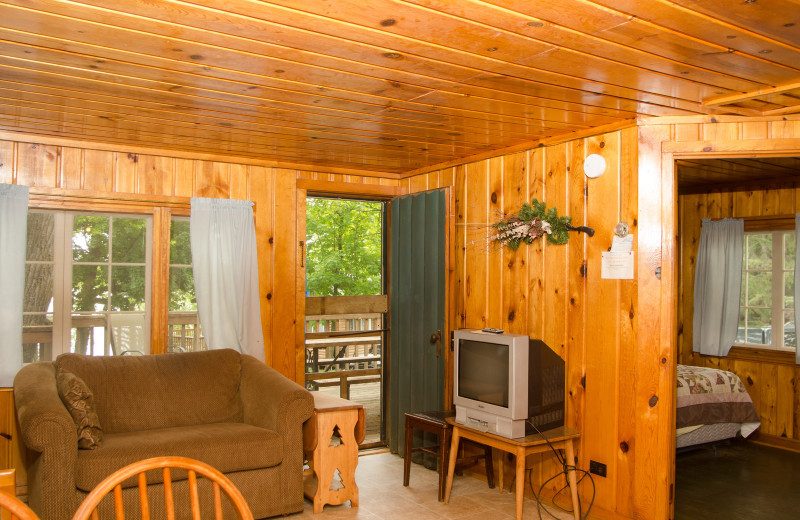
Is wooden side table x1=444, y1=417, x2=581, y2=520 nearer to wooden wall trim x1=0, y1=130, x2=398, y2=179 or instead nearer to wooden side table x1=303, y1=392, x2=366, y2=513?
wooden side table x1=303, y1=392, x2=366, y2=513

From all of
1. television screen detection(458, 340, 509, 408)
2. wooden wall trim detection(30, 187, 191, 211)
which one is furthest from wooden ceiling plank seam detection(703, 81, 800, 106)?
wooden wall trim detection(30, 187, 191, 211)

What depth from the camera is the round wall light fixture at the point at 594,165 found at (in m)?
3.63

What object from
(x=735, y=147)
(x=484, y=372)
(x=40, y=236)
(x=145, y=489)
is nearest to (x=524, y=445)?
(x=484, y=372)

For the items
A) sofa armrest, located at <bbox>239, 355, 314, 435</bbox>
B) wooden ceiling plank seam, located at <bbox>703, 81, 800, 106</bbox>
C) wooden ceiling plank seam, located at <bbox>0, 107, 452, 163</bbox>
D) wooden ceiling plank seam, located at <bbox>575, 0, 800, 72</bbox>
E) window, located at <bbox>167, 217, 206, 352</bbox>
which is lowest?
sofa armrest, located at <bbox>239, 355, 314, 435</bbox>

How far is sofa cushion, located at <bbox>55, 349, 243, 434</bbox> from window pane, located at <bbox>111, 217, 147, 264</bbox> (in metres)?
0.71

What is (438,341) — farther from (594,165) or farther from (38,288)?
(38,288)

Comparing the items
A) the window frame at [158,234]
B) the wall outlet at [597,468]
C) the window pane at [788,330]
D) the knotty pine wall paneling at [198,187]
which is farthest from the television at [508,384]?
the window pane at [788,330]

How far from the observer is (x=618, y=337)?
3.53 m

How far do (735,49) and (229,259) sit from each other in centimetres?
321

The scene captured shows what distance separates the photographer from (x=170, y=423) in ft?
12.8

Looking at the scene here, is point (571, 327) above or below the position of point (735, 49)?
below

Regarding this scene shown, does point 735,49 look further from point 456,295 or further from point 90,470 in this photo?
point 90,470

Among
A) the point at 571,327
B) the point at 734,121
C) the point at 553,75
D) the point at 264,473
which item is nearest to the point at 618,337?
the point at 571,327

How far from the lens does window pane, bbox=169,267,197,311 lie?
447 centimetres
